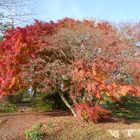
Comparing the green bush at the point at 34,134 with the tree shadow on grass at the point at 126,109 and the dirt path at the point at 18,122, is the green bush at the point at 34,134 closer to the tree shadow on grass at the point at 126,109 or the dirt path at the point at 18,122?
the dirt path at the point at 18,122

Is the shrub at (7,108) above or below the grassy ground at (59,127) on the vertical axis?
above

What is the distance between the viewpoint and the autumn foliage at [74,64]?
13.3 meters

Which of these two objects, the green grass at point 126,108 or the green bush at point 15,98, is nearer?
the green grass at point 126,108

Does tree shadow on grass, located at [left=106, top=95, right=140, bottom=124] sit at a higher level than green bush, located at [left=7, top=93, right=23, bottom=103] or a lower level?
lower

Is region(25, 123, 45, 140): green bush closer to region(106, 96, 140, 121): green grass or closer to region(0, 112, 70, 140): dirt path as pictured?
region(0, 112, 70, 140): dirt path

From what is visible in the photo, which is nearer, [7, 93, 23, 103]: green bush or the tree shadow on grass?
the tree shadow on grass

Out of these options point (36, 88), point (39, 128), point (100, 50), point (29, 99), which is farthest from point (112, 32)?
point (29, 99)

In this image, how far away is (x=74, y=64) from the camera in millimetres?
13438

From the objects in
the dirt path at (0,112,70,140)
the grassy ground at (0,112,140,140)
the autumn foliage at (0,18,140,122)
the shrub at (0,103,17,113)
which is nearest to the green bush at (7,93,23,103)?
the shrub at (0,103,17,113)

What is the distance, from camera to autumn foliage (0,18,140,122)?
1327 cm

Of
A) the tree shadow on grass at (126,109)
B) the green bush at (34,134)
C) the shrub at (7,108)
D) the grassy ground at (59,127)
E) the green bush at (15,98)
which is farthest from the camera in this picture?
the green bush at (15,98)

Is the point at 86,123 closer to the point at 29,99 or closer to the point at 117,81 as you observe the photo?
the point at 117,81

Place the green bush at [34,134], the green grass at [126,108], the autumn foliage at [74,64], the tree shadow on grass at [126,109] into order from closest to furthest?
the green bush at [34,134], the autumn foliage at [74,64], the tree shadow on grass at [126,109], the green grass at [126,108]

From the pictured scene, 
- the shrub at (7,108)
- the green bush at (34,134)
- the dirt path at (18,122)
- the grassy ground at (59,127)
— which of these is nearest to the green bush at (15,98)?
the shrub at (7,108)
